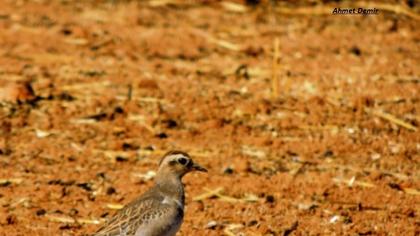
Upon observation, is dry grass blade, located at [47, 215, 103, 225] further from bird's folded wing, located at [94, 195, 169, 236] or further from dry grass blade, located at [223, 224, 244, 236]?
dry grass blade, located at [223, 224, 244, 236]

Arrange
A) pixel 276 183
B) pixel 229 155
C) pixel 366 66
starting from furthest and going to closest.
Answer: pixel 366 66
pixel 229 155
pixel 276 183

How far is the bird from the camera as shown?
8969 millimetres

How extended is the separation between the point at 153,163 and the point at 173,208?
108 inches

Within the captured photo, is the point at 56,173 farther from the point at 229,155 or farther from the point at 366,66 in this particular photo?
the point at 366,66

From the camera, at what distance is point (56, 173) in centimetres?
1159

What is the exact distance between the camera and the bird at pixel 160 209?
8.97m

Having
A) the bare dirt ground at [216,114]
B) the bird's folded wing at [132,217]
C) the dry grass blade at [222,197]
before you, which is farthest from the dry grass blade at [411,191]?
the bird's folded wing at [132,217]

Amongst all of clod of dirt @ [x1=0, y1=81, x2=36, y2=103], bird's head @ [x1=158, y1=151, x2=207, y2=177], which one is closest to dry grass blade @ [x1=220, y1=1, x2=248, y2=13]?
clod of dirt @ [x1=0, y1=81, x2=36, y2=103]

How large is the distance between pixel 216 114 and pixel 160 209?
177 inches

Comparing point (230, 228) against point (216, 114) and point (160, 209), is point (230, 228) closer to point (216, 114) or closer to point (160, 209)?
point (160, 209)

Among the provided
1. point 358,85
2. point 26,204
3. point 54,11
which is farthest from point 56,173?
point 54,11

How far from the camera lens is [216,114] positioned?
538 inches

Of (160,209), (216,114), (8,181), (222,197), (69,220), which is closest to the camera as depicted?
(160,209)

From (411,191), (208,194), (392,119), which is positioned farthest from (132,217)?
(392,119)
